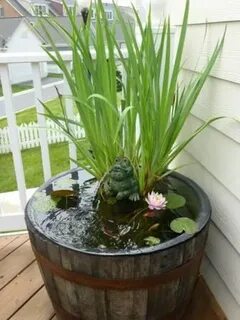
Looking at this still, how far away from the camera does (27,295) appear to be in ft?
4.68

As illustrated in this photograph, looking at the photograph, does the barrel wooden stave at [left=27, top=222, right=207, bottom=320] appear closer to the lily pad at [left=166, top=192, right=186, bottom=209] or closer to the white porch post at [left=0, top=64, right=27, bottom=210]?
the lily pad at [left=166, top=192, right=186, bottom=209]

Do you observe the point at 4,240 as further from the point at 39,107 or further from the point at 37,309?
the point at 39,107

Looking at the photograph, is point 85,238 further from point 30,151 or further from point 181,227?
point 30,151

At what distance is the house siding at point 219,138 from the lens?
3.42 ft

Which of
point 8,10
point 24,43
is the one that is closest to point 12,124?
point 24,43

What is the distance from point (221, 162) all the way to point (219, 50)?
1.25 ft

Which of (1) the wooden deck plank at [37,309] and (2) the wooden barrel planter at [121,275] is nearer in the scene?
(2) the wooden barrel planter at [121,275]

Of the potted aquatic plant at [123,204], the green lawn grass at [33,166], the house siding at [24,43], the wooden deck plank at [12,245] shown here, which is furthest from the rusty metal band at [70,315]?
the green lawn grass at [33,166]

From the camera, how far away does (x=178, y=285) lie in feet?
3.34

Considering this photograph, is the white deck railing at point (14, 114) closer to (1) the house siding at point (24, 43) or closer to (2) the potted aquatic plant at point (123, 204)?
(1) the house siding at point (24, 43)

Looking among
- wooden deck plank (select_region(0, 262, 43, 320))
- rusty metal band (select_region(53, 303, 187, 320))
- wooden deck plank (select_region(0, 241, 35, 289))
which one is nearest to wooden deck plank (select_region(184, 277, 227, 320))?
rusty metal band (select_region(53, 303, 187, 320))

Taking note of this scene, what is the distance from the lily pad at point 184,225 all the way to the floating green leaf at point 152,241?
75mm

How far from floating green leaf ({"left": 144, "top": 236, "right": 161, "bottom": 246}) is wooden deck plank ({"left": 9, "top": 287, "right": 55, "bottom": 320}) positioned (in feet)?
2.06

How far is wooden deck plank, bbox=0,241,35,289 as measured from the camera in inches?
60.5
